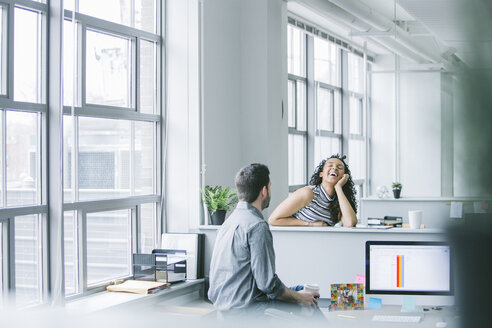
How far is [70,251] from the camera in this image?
3574 millimetres

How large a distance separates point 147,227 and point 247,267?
5.54ft

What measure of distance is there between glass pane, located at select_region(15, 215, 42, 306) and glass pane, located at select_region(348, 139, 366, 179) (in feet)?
A: 23.9

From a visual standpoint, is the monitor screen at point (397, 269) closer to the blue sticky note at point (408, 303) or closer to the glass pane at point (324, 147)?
the blue sticky note at point (408, 303)

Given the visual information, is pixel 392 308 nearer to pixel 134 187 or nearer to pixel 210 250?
pixel 210 250

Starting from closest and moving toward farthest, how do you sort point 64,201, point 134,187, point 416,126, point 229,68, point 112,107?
point 416,126
point 64,201
point 112,107
point 134,187
point 229,68

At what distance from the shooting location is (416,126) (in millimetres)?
335

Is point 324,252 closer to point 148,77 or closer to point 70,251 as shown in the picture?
point 70,251

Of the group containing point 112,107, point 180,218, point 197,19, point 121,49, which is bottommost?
point 180,218

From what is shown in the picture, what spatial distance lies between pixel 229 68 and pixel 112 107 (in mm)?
1341

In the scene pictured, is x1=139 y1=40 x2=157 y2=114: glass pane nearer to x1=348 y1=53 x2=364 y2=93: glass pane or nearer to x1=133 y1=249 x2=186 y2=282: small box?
x1=133 y1=249 x2=186 y2=282: small box

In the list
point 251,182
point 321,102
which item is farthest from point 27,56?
point 321,102

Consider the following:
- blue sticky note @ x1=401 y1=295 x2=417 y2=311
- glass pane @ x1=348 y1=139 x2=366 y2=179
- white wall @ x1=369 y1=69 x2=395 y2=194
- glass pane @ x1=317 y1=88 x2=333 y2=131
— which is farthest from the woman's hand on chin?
glass pane @ x1=348 y1=139 x2=366 y2=179

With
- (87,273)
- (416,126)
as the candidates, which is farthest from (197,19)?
(416,126)

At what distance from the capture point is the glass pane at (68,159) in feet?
11.5
